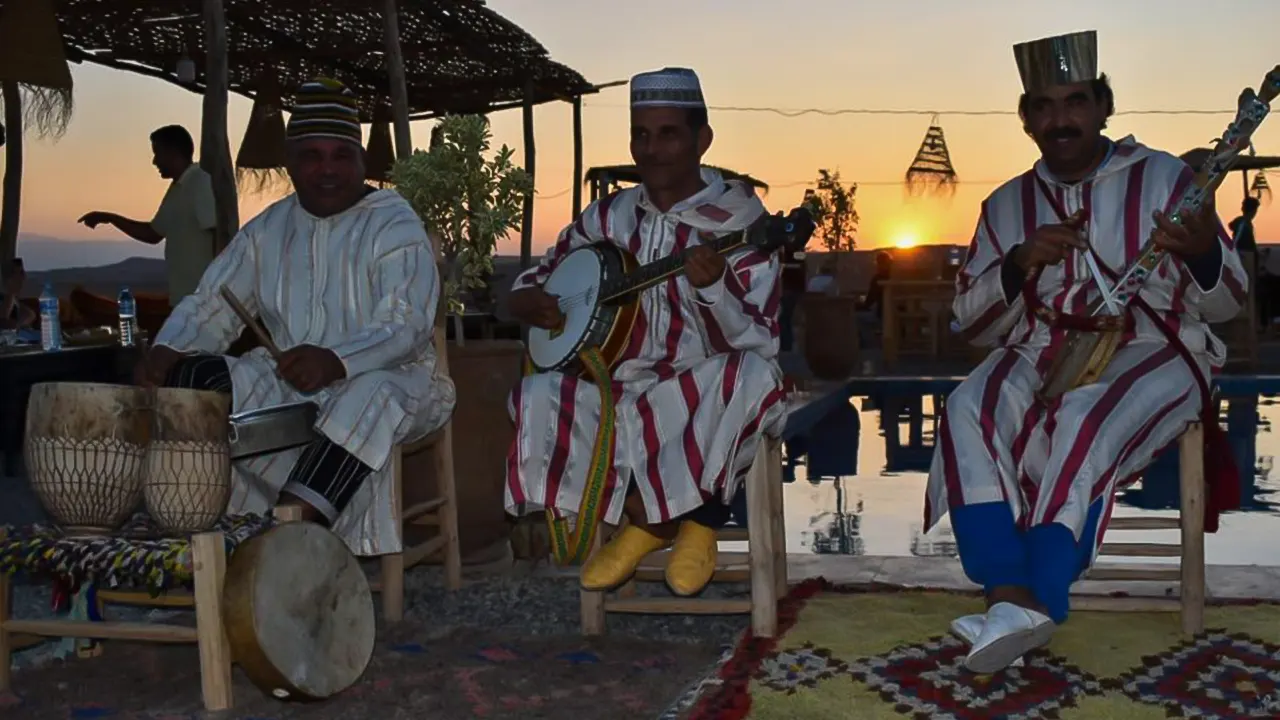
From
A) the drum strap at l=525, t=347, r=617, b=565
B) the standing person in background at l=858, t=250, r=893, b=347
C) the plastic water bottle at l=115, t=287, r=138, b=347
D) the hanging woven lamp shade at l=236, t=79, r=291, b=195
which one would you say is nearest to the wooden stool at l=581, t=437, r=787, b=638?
the drum strap at l=525, t=347, r=617, b=565

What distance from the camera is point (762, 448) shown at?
135 inches

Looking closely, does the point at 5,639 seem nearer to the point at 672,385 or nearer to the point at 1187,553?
the point at 672,385

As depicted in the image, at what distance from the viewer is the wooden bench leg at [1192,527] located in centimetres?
337

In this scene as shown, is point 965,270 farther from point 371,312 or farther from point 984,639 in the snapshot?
point 371,312

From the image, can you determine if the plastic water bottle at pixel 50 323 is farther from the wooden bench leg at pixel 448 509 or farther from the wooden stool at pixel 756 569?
the wooden stool at pixel 756 569

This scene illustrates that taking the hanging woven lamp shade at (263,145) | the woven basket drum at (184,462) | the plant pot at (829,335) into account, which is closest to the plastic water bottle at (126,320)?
the woven basket drum at (184,462)

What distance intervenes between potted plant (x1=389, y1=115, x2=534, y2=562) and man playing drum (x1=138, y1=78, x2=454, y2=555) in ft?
2.08

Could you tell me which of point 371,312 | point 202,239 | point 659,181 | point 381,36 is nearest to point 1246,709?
point 659,181

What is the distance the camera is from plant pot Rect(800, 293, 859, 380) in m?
12.1

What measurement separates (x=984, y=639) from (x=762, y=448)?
747 mm

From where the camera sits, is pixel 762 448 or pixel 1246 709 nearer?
pixel 1246 709

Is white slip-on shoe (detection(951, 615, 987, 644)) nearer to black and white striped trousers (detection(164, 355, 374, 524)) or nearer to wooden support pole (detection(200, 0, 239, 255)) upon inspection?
black and white striped trousers (detection(164, 355, 374, 524))

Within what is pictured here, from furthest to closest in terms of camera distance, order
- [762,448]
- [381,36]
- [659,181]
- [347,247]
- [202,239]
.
Result: [381,36] → [202,239] → [347,247] → [659,181] → [762,448]

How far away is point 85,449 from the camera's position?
2.98 metres
